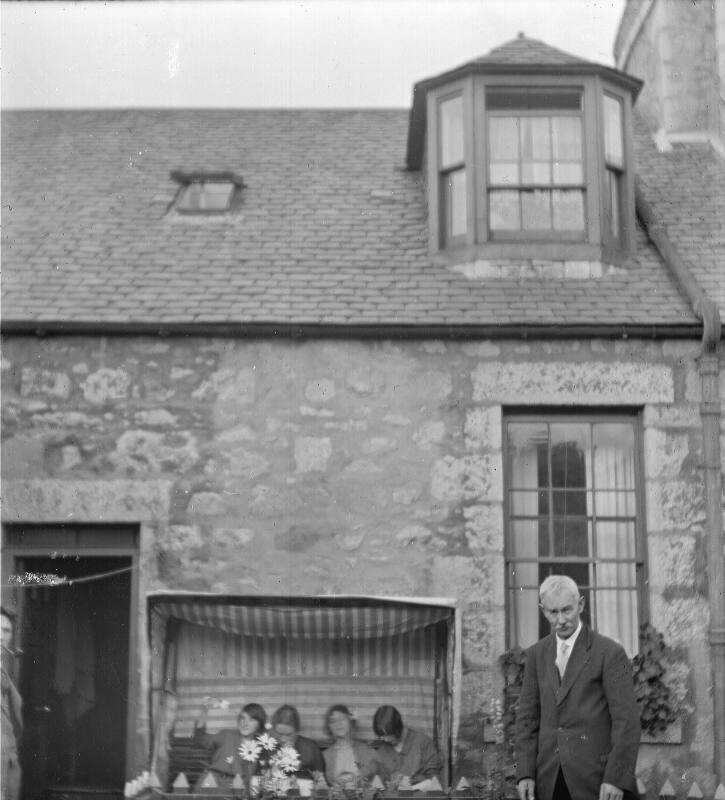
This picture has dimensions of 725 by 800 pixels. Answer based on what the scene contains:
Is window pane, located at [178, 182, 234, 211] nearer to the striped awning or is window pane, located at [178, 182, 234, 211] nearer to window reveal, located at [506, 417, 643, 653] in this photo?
window reveal, located at [506, 417, 643, 653]

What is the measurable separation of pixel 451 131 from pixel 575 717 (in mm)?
5555

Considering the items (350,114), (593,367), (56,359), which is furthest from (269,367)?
(350,114)

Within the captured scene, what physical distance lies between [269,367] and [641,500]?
9.64 feet

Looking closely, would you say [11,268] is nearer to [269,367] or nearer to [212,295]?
[212,295]

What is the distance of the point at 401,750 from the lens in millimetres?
8062

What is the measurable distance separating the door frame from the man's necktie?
3706mm

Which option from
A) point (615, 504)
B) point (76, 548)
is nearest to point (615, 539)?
point (615, 504)

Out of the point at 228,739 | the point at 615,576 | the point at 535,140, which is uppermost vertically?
the point at 535,140

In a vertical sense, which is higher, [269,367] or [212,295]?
[212,295]

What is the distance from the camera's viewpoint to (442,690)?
8273mm

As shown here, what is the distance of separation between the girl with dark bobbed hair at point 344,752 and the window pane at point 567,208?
4183 millimetres

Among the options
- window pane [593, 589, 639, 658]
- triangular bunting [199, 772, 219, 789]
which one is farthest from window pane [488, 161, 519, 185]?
triangular bunting [199, 772, 219, 789]

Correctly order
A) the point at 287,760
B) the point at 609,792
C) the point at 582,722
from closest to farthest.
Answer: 1. the point at 609,792
2. the point at 582,722
3. the point at 287,760

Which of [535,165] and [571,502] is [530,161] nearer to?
[535,165]
